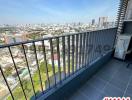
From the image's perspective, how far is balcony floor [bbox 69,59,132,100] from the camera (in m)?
1.61

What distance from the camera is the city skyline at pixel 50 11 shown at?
1.85m

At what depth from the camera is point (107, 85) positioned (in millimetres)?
1846

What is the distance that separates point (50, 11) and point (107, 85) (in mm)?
3788

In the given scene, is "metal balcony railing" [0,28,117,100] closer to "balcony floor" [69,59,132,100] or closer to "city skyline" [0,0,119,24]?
"balcony floor" [69,59,132,100]

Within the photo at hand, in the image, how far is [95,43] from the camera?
2.08 meters

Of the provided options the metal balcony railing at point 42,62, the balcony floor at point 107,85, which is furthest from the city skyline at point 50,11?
the balcony floor at point 107,85

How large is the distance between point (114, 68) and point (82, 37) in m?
1.48

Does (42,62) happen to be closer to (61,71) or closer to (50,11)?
(61,71)

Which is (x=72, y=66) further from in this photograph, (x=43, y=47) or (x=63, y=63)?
(x=43, y=47)

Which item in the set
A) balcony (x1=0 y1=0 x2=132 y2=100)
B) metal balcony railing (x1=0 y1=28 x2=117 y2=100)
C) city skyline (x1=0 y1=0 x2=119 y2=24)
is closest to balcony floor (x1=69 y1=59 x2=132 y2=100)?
balcony (x1=0 y1=0 x2=132 y2=100)

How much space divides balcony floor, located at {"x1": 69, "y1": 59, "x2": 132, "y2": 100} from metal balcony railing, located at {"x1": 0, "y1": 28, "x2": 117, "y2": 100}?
15.1 inches

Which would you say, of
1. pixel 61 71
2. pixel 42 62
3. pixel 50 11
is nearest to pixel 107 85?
pixel 61 71

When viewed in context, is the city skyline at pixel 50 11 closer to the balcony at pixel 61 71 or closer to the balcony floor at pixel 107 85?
the balcony at pixel 61 71

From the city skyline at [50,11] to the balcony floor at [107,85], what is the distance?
1475mm
